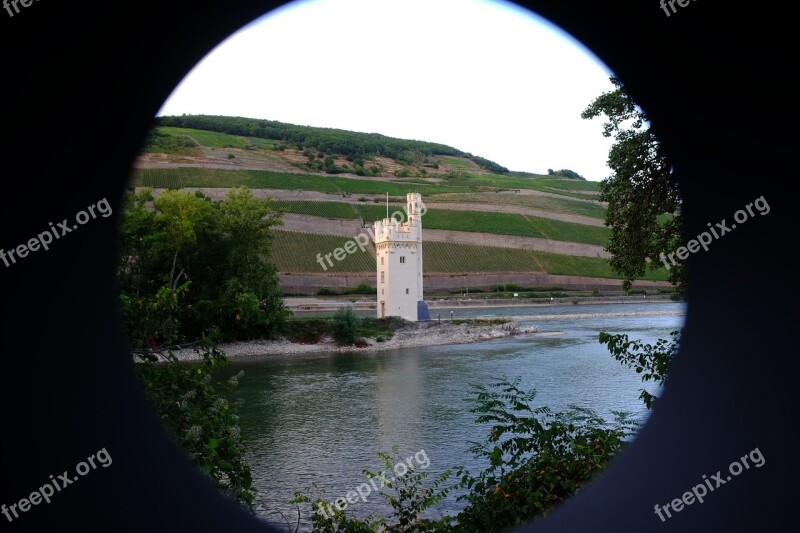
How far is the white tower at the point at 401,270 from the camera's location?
1444 inches

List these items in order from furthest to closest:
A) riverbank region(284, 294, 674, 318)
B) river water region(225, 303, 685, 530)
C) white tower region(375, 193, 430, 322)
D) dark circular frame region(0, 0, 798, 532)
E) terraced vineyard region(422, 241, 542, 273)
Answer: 1. terraced vineyard region(422, 241, 542, 273)
2. riverbank region(284, 294, 674, 318)
3. white tower region(375, 193, 430, 322)
4. river water region(225, 303, 685, 530)
5. dark circular frame region(0, 0, 798, 532)

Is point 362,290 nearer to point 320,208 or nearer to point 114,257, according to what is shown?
point 320,208

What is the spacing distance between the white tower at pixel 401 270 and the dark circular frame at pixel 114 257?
3386 cm

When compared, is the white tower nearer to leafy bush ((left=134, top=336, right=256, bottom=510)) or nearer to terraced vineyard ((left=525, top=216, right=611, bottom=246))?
leafy bush ((left=134, top=336, right=256, bottom=510))

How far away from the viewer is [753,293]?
2.44 m

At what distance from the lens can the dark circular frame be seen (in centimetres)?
218

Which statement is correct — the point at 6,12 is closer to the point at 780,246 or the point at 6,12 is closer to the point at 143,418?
the point at 143,418

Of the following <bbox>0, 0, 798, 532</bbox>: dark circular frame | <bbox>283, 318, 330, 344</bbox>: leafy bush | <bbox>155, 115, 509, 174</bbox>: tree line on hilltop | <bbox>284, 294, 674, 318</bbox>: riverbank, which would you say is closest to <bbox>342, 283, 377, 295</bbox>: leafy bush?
<bbox>284, 294, 674, 318</bbox>: riverbank

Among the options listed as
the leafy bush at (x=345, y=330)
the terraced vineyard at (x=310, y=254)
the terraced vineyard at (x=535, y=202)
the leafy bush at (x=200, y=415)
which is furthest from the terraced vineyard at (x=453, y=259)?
the leafy bush at (x=200, y=415)

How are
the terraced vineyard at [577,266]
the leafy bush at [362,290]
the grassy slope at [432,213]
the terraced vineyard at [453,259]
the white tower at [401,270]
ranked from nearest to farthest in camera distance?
the white tower at [401,270] → the leafy bush at [362,290] → the terraced vineyard at [453,259] → the grassy slope at [432,213] → the terraced vineyard at [577,266]

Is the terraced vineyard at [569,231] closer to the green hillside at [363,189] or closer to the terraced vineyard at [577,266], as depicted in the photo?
the green hillside at [363,189]

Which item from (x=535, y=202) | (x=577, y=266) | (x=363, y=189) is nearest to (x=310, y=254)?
(x=363, y=189)

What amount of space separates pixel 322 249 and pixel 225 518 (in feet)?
198

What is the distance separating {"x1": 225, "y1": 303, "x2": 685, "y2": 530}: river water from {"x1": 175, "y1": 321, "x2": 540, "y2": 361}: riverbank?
1.31 m
